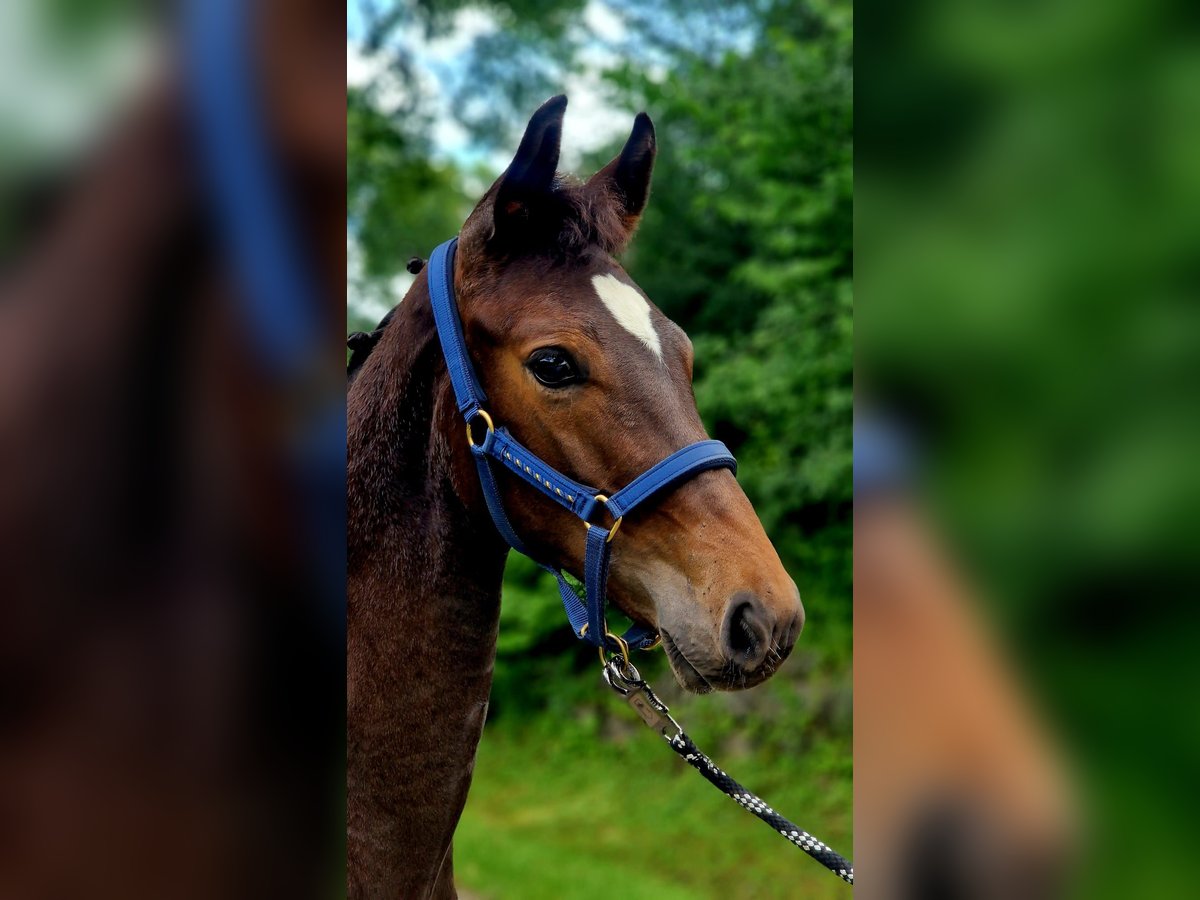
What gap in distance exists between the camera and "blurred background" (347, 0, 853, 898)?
11.9ft

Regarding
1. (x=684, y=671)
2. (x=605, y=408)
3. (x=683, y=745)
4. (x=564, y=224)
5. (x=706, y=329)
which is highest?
(x=564, y=224)

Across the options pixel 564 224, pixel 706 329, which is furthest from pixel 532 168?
pixel 706 329

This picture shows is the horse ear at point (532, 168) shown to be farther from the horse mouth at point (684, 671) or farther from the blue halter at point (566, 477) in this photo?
the horse mouth at point (684, 671)

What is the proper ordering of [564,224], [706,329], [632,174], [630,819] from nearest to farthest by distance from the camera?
1. [564,224]
2. [632,174]
3. [630,819]
4. [706,329]

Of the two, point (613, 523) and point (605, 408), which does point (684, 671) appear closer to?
point (613, 523)

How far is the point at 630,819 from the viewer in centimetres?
399

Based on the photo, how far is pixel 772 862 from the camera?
3729 mm

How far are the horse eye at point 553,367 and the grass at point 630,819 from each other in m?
2.11
